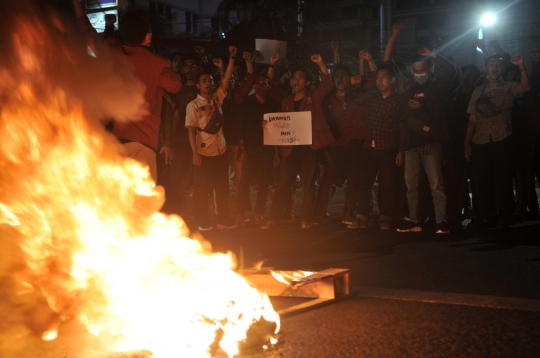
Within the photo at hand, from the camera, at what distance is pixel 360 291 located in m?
5.58

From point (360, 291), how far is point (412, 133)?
15.0 feet

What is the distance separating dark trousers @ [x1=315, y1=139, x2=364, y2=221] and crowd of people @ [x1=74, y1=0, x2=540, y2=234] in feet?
0.05

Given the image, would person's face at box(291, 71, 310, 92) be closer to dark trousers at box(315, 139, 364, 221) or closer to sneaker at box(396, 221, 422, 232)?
dark trousers at box(315, 139, 364, 221)

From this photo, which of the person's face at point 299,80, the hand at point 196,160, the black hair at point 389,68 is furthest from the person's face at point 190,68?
the black hair at point 389,68

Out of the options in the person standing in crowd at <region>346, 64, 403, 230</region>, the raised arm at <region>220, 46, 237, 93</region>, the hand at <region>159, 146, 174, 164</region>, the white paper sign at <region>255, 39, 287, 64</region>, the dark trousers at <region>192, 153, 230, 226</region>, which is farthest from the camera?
the white paper sign at <region>255, 39, 287, 64</region>

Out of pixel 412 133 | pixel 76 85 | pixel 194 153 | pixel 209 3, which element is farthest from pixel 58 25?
pixel 209 3

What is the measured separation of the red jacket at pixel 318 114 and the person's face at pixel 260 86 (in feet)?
2.05

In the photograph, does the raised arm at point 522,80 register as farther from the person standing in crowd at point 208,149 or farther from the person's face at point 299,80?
the person standing in crowd at point 208,149

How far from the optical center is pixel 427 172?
974 cm

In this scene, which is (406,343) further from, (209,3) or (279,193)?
(209,3)

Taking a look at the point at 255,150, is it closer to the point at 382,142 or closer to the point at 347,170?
the point at 347,170

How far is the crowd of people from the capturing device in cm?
980

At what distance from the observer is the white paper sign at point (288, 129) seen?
1068 cm

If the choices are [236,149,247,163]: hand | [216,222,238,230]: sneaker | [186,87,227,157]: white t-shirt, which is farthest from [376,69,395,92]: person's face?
[216,222,238,230]: sneaker
